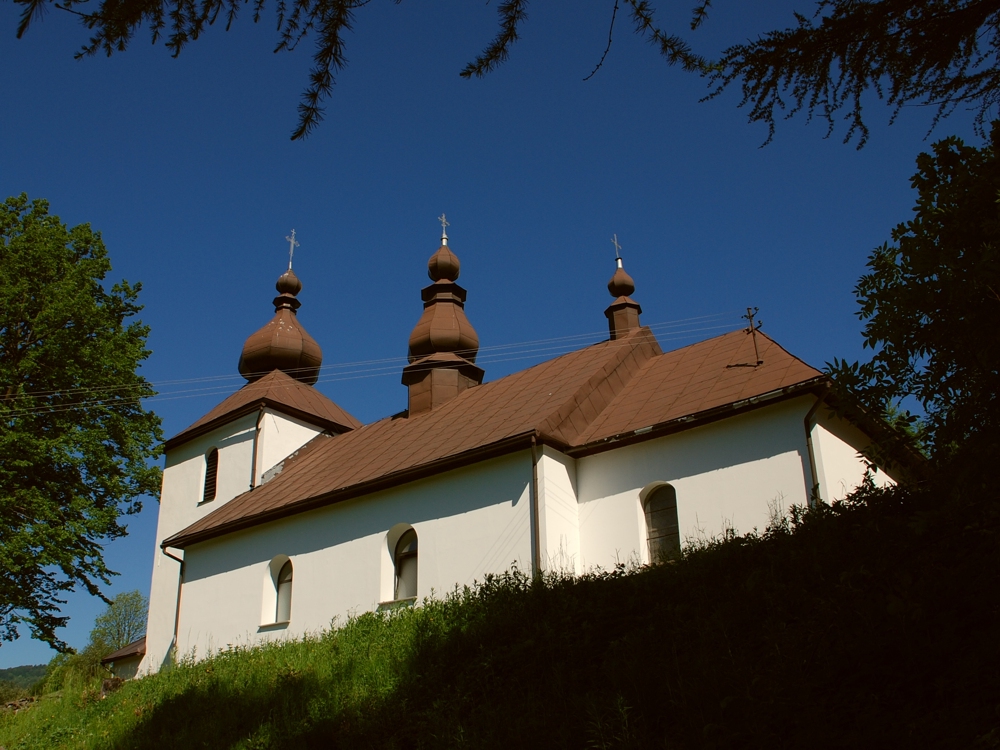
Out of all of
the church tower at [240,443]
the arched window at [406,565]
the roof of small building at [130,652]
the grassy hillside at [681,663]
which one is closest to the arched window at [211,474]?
the church tower at [240,443]

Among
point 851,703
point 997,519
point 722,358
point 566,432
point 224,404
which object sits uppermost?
point 224,404

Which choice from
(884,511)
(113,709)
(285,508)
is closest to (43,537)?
(285,508)

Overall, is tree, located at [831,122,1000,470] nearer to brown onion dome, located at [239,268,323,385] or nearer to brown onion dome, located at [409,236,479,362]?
brown onion dome, located at [409,236,479,362]

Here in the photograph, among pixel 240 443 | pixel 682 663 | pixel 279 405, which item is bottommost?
pixel 682 663

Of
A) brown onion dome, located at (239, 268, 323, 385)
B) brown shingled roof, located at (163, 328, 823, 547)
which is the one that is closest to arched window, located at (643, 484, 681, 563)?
brown shingled roof, located at (163, 328, 823, 547)

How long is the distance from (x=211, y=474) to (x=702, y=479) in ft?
46.7

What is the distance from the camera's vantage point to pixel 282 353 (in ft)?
84.7

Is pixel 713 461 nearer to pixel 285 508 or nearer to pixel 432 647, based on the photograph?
pixel 432 647

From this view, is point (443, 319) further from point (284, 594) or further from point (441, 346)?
point (284, 594)

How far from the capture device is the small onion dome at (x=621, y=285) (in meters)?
22.1

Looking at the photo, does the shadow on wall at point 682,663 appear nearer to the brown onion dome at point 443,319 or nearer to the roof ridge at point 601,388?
the roof ridge at point 601,388

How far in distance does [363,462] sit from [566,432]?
16.2 ft

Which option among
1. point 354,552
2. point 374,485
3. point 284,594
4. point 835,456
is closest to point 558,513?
point 374,485

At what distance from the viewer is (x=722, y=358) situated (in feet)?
53.7
